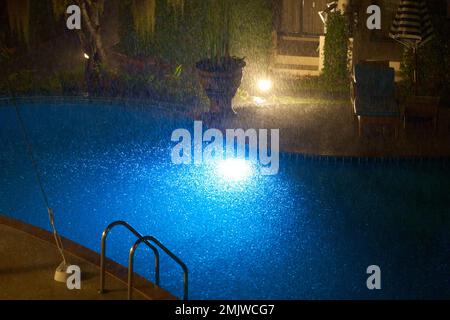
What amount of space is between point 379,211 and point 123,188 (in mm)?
4262

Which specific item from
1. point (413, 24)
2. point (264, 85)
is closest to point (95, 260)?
point (413, 24)

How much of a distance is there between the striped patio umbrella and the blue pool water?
12.4 ft

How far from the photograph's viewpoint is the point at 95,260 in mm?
10211

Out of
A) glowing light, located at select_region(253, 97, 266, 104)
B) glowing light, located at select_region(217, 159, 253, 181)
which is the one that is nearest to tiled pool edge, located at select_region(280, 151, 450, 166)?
glowing light, located at select_region(217, 159, 253, 181)

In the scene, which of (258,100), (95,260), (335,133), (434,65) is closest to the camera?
(95,260)

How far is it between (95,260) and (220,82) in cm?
822

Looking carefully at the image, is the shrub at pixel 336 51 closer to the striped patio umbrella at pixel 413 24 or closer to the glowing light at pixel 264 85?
the glowing light at pixel 264 85

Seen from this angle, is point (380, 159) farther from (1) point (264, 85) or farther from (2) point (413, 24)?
(1) point (264, 85)

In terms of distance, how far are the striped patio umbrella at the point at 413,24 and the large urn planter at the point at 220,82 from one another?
11.0 feet

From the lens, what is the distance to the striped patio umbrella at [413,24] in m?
17.9

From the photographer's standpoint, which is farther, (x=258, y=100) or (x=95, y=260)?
(x=258, y=100)
